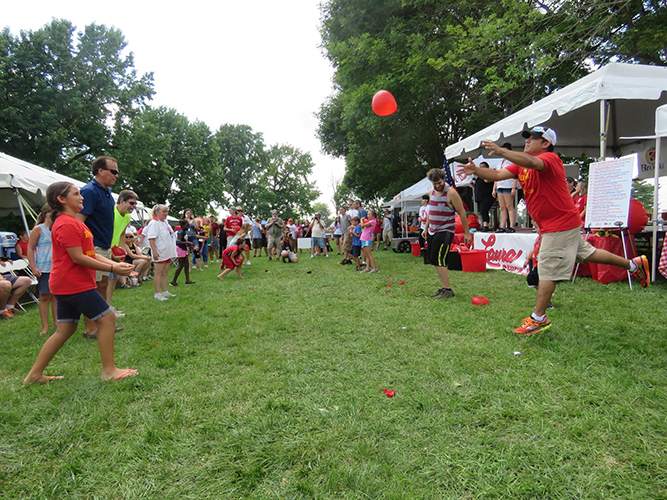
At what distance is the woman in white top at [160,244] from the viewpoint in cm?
656

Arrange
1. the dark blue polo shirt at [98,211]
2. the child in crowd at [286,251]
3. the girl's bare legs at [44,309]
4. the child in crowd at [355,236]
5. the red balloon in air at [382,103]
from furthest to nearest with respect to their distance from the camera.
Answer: the child in crowd at [286,251]
the child in crowd at [355,236]
the red balloon in air at [382,103]
the girl's bare legs at [44,309]
the dark blue polo shirt at [98,211]

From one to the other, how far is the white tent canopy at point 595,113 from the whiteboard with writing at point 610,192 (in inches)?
19.1

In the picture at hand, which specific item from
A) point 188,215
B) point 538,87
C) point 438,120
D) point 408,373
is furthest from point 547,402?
point 438,120

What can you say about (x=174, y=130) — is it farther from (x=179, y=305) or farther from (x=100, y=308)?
Answer: (x=100, y=308)

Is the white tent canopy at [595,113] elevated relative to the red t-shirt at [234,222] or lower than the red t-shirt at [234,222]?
elevated

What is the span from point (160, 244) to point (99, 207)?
2600mm

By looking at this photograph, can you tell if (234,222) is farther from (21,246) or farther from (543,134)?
(543,134)

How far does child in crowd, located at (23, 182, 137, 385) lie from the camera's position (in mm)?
2746

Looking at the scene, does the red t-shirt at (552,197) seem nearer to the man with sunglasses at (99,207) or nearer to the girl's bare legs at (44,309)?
the man with sunglasses at (99,207)

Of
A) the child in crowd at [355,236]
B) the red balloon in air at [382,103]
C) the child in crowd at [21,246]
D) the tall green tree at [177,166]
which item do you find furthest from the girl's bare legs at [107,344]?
the tall green tree at [177,166]

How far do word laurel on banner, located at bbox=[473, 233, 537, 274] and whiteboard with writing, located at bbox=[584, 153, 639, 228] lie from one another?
1300 mm

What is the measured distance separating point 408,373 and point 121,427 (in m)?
2.15

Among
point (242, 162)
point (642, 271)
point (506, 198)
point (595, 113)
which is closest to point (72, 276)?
point (642, 271)

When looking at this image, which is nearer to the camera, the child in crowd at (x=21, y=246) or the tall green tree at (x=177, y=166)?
the child in crowd at (x=21, y=246)
